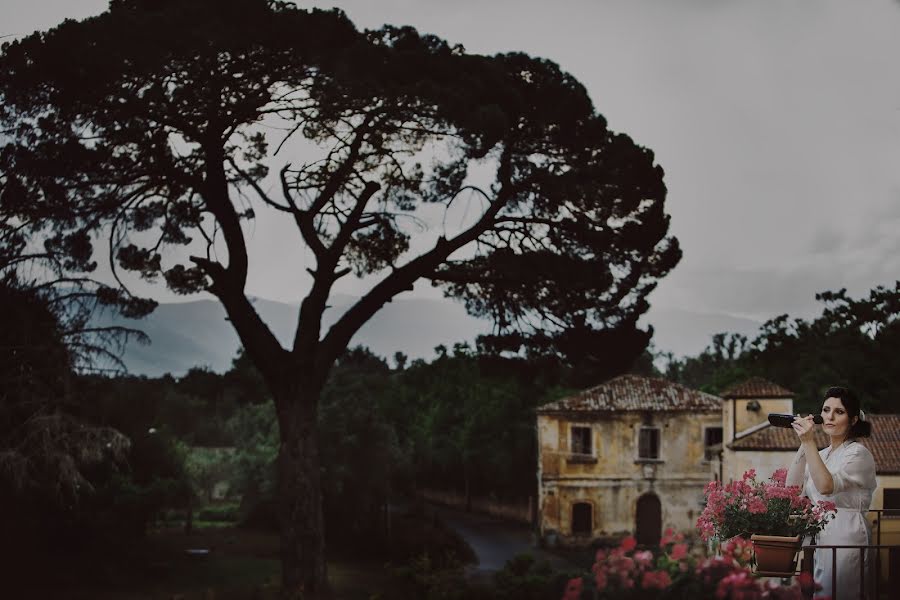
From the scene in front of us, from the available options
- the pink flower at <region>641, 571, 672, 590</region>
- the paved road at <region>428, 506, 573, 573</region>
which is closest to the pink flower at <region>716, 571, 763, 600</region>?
the pink flower at <region>641, 571, 672, 590</region>

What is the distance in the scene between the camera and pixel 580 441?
86.2ft

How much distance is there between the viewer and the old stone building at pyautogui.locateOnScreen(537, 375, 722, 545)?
2598cm

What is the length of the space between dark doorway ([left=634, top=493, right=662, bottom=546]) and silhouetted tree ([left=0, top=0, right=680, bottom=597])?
1559cm

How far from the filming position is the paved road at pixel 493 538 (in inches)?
907

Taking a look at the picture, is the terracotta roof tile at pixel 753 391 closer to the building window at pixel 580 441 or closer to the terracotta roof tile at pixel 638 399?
the terracotta roof tile at pixel 638 399

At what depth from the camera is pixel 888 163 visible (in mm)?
17578

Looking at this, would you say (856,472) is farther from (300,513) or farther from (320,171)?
(320,171)

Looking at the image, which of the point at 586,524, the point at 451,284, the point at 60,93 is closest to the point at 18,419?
the point at 60,93

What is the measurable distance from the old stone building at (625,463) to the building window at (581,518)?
0.09 ft

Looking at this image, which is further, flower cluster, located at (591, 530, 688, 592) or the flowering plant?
the flowering plant

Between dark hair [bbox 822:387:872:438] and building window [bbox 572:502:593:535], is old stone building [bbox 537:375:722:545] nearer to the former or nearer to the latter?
building window [bbox 572:502:593:535]

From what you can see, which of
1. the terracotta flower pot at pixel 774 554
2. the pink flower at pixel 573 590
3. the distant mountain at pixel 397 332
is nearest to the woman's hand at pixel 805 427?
the terracotta flower pot at pixel 774 554

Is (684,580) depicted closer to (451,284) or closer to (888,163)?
(451,284)

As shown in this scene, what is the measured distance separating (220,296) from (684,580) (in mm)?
8515
